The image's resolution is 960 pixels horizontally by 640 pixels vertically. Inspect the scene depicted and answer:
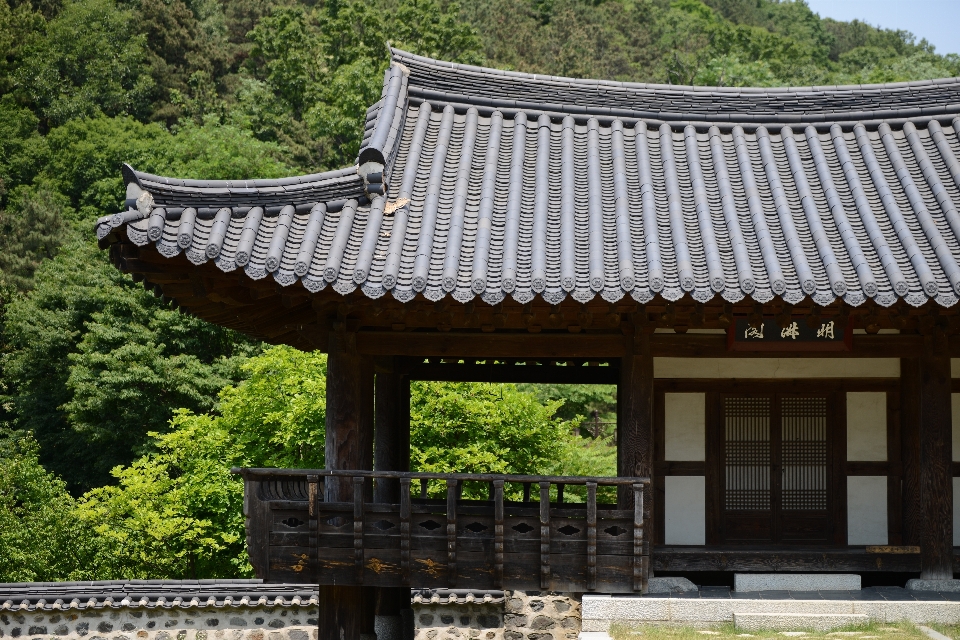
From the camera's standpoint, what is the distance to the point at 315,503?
8.35m

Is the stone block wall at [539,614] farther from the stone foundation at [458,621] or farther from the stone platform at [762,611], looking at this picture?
the stone platform at [762,611]

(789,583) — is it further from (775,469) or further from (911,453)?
(911,453)

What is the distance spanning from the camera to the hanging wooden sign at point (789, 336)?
28.8 ft

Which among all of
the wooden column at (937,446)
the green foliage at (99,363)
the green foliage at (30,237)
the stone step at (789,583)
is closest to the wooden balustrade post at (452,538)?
the stone step at (789,583)

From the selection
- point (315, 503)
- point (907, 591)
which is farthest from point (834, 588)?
point (315, 503)

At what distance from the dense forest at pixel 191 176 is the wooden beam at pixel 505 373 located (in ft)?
28.4

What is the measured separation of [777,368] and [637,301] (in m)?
2.71

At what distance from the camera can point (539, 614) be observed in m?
13.1

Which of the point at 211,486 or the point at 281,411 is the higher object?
the point at 281,411

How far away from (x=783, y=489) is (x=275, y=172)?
30265 mm

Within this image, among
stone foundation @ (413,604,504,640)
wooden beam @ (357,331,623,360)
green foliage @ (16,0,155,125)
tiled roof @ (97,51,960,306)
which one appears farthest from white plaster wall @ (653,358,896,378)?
green foliage @ (16,0,155,125)

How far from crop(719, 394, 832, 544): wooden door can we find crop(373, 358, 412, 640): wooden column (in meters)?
4.01

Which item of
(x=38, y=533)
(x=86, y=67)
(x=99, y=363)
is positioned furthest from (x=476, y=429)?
(x=86, y=67)

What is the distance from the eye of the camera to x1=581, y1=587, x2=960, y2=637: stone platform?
8.30 meters
